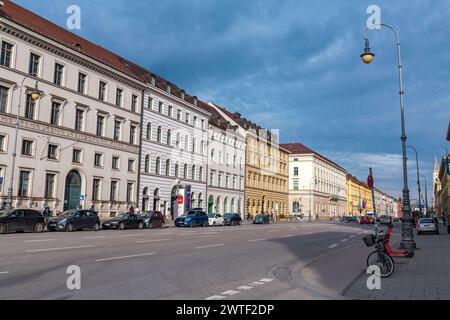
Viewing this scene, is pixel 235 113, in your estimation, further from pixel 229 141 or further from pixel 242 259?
pixel 242 259

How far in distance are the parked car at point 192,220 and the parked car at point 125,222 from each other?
19.0 feet

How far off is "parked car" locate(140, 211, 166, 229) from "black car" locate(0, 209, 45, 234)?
11230mm

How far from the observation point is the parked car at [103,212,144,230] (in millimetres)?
36156

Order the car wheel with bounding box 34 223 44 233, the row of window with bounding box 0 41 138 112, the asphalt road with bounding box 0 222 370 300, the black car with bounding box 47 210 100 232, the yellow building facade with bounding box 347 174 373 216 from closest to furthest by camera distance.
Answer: the asphalt road with bounding box 0 222 370 300 < the car wheel with bounding box 34 223 44 233 < the black car with bounding box 47 210 100 232 < the row of window with bounding box 0 41 138 112 < the yellow building facade with bounding box 347 174 373 216

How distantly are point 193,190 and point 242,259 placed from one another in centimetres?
4885

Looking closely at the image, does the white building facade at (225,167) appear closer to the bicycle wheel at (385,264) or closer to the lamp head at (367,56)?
the lamp head at (367,56)

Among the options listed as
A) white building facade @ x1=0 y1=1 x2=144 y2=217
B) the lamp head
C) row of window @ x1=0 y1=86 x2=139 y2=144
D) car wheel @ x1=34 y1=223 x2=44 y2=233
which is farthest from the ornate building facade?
the lamp head

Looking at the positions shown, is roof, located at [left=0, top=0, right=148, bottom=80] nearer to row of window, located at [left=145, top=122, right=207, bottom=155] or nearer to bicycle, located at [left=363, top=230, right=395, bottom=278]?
row of window, located at [left=145, top=122, right=207, bottom=155]

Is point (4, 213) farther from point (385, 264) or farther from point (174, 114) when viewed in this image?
point (174, 114)

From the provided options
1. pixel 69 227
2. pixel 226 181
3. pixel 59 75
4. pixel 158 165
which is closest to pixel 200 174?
pixel 226 181

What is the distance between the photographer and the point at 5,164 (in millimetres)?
35438

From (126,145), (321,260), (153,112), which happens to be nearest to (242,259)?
(321,260)

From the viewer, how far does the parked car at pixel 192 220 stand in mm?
43719

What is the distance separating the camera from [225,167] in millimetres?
73812
